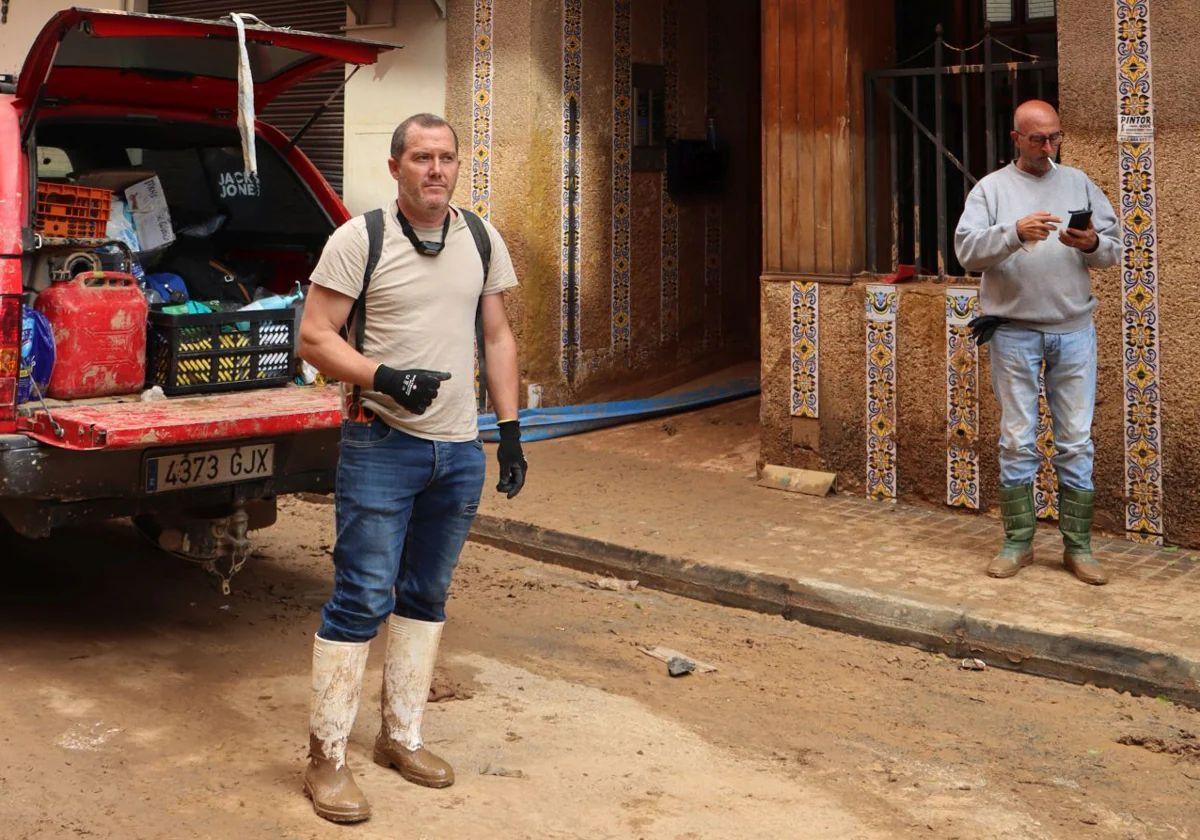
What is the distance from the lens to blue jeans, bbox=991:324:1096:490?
677cm

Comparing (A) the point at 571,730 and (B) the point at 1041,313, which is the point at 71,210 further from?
(B) the point at 1041,313

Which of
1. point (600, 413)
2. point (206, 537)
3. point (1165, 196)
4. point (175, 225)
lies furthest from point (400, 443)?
point (600, 413)

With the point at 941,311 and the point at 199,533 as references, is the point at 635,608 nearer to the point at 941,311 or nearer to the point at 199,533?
the point at 199,533

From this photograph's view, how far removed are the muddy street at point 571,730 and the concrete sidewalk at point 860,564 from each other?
14 centimetres

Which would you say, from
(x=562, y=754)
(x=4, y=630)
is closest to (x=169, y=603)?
(x=4, y=630)

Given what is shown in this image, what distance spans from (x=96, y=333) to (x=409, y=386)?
6.98 ft

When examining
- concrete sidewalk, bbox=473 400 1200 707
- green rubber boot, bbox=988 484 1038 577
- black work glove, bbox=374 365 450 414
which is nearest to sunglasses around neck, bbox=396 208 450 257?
black work glove, bbox=374 365 450 414

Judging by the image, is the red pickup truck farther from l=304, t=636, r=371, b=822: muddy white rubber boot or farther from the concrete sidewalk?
the concrete sidewalk

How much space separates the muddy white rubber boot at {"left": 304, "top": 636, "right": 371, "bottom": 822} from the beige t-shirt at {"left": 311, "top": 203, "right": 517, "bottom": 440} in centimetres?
67

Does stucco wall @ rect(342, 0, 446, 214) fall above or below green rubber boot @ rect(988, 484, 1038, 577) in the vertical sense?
above

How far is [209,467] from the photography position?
5.74m

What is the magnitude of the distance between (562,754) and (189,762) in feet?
3.77

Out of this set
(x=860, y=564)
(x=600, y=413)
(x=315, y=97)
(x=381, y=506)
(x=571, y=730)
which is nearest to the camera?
(x=381, y=506)

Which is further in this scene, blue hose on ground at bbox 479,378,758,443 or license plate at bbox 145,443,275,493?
blue hose on ground at bbox 479,378,758,443
